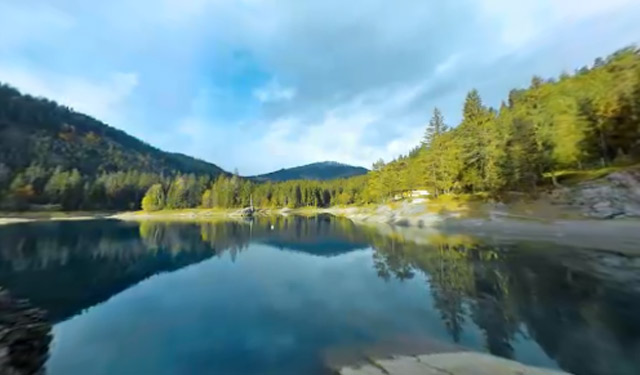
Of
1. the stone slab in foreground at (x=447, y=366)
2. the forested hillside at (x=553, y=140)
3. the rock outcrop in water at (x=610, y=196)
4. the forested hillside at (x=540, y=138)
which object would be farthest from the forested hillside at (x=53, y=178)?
the rock outcrop in water at (x=610, y=196)

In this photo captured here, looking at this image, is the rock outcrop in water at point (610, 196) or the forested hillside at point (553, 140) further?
the forested hillside at point (553, 140)

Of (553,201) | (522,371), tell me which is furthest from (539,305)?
(553,201)

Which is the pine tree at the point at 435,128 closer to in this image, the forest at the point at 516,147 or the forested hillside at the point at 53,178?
the forest at the point at 516,147

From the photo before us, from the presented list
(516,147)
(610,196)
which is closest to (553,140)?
(516,147)

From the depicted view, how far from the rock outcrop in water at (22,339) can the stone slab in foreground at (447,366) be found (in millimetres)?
10822

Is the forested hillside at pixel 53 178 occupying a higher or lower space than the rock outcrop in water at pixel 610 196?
higher

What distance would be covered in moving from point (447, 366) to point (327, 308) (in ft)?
30.7

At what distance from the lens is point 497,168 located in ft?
187

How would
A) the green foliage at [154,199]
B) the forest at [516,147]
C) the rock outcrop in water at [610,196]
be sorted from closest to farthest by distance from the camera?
1. the rock outcrop in water at [610,196]
2. the forest at [516,147]
3. the green foliage at [154,199]

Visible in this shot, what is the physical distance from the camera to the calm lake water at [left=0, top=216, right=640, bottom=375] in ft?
42.8

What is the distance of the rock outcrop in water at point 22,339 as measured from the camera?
456 inches

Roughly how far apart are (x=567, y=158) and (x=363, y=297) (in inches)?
2100

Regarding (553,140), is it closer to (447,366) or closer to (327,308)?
(327,308)

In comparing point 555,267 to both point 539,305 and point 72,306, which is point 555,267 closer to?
point 539,305
